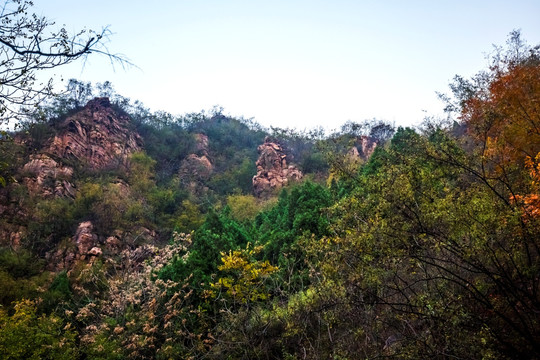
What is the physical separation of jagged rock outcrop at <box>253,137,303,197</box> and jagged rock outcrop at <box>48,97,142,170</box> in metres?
16.4

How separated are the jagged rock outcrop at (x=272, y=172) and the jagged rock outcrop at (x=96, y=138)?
53.8 feet

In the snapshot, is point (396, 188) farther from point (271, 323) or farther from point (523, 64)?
point (523, 64)

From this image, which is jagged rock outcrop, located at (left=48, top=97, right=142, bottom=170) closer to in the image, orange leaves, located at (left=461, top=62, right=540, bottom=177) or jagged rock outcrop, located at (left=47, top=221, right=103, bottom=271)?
jagged rock outcrop, located at (left=47, top=221, right=103, bottom=271)

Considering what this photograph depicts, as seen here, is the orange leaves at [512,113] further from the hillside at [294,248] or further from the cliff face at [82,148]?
the cliff face at [82,148]

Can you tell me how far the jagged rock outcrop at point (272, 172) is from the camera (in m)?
41.5

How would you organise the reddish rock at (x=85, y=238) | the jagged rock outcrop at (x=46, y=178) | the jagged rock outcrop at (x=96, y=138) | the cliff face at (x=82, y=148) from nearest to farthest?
the reddish rock at (x=85, y=238)
the jagged rock outcrop at (x=46, y=178)
the cliff face at (x=82, y=148)
the jagged rock outcrop at (x=96, y=138)

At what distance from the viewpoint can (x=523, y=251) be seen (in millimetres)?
5836

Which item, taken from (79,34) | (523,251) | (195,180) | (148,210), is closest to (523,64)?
(523,251)

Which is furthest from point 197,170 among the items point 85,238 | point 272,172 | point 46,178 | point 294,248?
point 294,248

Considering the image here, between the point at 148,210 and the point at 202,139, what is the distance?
954 inches

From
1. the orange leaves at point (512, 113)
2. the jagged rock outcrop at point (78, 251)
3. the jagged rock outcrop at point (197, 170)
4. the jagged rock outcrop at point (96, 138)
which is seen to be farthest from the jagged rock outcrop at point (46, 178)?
the orange leaves at point (512, 113)

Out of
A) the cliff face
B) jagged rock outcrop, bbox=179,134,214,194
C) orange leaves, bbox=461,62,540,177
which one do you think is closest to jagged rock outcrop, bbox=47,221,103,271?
the cliff face

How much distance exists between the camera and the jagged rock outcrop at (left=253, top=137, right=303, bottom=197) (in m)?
41.5

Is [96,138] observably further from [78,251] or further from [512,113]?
[512,113]
